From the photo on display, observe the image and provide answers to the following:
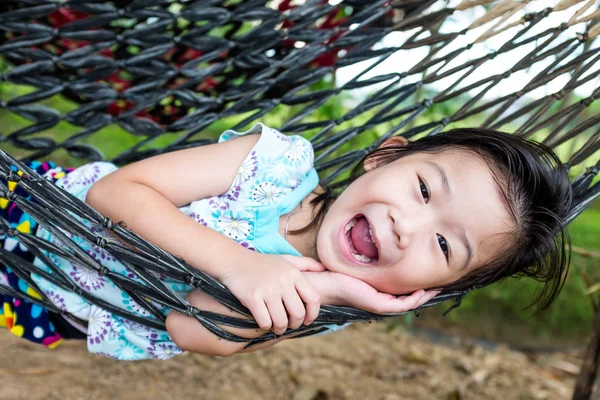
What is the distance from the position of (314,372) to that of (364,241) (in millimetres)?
1213

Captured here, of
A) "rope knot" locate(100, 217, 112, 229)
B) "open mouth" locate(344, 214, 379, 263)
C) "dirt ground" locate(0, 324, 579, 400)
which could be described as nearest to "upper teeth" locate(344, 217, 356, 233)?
"open mouth" locate(344, 214, 379, 263)

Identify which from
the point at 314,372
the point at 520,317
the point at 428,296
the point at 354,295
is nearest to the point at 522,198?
the point at 428,296

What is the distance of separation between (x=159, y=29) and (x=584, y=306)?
243 cm

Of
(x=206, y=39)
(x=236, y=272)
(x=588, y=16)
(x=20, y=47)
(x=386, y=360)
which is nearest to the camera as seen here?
(x=236, y=272)

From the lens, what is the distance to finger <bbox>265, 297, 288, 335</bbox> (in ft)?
3.26

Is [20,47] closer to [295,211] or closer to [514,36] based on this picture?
[295,211]

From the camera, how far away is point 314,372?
88.0 inches

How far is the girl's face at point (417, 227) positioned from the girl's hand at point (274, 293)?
0.14m

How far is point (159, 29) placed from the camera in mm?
1566

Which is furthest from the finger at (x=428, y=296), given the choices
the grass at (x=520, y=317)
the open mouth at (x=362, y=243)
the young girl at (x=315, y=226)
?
the grass at (x=520, y=317)

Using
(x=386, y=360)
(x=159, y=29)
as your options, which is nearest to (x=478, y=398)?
(x=386, y=360)

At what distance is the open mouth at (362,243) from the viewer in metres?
1.15

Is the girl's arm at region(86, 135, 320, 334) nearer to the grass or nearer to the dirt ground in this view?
the dirt ground

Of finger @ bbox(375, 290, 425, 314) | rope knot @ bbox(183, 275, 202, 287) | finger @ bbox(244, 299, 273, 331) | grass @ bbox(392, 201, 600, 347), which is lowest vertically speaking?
grass @ bbox(392, 201, 600, 347)
